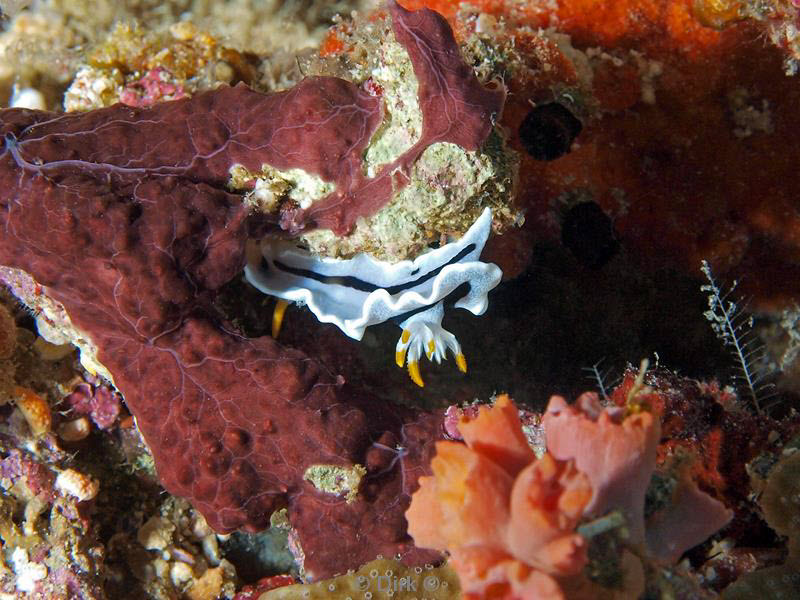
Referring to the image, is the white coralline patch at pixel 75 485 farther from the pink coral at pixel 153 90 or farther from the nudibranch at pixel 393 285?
the pink coral at pixel 153 90

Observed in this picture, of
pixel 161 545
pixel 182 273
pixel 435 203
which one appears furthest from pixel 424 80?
pixel 161 545

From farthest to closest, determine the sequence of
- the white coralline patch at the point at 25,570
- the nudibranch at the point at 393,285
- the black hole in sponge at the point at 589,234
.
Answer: the black hole in sponge at the point at 589,234 < the white coralline patch at the point at 25,570 < the nudibranch at the point at 393,285

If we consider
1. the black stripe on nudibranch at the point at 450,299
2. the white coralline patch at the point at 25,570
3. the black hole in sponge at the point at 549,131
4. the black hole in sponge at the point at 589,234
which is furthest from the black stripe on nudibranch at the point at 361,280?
the white coralline patch at the point at 25,570

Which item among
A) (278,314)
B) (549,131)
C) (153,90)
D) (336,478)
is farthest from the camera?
(153,90)

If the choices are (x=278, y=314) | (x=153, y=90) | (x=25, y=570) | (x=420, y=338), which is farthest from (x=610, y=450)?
(x=153, y=90)

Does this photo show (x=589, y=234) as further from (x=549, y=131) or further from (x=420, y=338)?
(x=420, y=338)

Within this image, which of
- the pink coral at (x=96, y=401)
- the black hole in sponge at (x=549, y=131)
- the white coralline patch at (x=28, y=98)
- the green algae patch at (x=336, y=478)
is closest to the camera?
the green algae patch at (x=336, y=478)

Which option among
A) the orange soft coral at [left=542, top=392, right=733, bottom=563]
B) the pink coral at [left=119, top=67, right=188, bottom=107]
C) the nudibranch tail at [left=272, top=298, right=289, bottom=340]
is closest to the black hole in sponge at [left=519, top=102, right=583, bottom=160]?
the nudibranch tail at [left=272, top=298, right=289, bottom=340]
